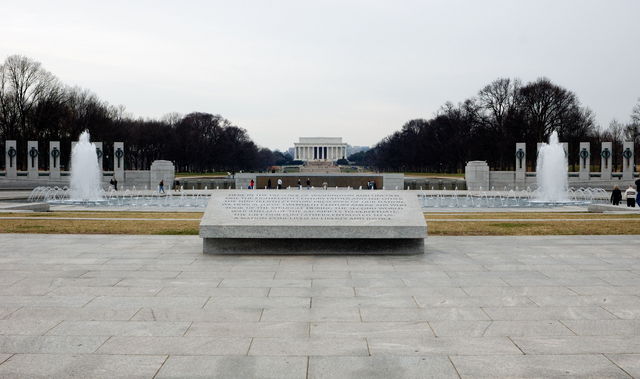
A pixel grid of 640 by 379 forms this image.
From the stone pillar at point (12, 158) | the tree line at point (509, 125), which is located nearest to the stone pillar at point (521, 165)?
the tree line at point (509, 125)

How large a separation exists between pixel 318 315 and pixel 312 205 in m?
5.82

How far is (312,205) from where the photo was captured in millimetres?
13047

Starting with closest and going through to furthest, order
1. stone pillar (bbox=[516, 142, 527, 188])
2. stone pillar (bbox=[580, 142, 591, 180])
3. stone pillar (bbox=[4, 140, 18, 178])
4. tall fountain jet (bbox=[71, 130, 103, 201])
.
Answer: tall fountain jet (bbox=[71, 130, 103, 201])
stone pillar (bbox=[4, 140, 18, 178])
stone pillar (bbox=[580, 142, 591, 180])
stone pillar (bbox=[516, 142, 527, 188])

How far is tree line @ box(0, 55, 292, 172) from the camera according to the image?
69.2m

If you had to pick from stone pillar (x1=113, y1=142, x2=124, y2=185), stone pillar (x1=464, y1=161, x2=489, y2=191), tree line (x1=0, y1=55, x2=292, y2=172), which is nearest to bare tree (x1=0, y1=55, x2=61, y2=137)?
tree line (x1=0, y1=55, x2=292, y2=172)

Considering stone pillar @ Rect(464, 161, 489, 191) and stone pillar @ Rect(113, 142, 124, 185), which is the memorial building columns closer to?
stone pillar @ Rect(464, 161, 489, 191)

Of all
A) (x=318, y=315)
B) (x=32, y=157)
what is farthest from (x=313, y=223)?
(x=32, y=157)

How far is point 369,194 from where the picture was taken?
13.5 meters

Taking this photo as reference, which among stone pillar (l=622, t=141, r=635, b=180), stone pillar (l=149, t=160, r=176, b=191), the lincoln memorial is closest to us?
stone pillar (l=622, t=141, r=635, b=180)

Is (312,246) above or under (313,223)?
under

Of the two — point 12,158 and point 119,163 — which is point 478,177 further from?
point 12,158

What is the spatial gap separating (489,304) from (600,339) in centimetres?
182

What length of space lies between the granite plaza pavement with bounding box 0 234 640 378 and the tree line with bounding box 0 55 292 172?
218 feet

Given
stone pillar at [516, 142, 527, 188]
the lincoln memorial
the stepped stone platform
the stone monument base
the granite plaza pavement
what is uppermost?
the lincoln memorial
